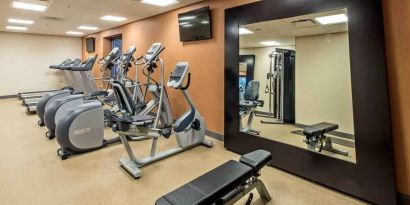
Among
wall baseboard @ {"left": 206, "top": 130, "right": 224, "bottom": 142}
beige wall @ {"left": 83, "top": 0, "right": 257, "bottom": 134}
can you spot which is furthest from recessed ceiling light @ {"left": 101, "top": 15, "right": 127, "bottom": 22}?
wall baseboard @ {"left": 206, "top": 130, "right": 224, "bottom": 142}

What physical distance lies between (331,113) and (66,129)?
343 centimetres

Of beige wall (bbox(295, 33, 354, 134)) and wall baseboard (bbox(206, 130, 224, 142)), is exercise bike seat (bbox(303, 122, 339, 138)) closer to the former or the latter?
beige wall (bbox(295, 33, 354, 134))

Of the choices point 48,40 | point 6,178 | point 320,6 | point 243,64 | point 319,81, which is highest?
point 48,40

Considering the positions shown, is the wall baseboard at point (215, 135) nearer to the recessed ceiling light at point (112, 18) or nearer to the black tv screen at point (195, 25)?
the black tv screen at point (195, 25)

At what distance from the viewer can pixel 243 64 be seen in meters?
3.43

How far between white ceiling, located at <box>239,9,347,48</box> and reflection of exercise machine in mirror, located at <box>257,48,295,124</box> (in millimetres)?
211

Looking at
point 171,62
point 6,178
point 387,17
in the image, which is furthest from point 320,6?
point 6,178

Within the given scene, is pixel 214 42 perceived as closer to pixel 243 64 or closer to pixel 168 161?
pixel 243 64

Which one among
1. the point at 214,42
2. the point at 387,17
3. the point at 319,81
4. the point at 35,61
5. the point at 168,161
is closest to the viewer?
the point at 387,17

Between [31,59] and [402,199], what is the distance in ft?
41.4

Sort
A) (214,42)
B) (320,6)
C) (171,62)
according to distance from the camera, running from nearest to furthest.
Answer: (320,6)
(214,42)
(171,62)

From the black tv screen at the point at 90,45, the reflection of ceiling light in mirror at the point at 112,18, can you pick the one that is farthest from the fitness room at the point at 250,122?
the black tv screen at the point at 90,45

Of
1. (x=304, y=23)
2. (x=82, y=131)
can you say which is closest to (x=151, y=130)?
(x=82, y=131)

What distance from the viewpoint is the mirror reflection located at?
7.89 ft
